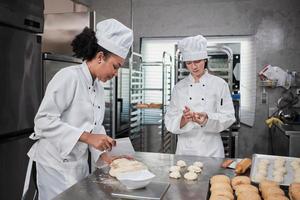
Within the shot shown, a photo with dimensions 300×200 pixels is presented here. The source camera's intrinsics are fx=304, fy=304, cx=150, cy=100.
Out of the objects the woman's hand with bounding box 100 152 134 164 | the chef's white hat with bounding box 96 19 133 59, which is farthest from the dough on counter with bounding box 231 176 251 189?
the chef's white hat with bounding box 96 19 133 59

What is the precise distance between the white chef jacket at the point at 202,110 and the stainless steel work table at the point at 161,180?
40cm

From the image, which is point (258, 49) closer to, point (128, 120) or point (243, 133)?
point (243, 133)

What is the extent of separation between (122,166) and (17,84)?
1.18 meters

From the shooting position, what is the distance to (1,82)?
2102 mm

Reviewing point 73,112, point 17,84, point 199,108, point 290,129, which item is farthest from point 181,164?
point 290,129

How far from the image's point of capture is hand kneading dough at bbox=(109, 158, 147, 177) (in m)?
1.50

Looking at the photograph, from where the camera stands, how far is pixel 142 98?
14.8 feet

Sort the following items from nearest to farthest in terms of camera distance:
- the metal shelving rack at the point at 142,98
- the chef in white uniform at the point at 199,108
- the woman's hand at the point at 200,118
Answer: the woman's hand at the point at 200,118, the chef in white uniform at the point at 199,108, the metal shelving rack at the point at 142,98

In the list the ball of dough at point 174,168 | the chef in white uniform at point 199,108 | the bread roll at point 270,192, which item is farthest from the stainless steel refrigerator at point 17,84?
the bread roll at point 270,192

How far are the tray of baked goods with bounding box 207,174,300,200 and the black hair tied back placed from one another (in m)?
0.89

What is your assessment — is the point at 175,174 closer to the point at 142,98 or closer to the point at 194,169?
the point at 194,169

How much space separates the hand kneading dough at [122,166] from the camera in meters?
1.50

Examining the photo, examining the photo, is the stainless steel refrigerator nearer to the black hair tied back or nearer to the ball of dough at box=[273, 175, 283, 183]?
the black hair tied back

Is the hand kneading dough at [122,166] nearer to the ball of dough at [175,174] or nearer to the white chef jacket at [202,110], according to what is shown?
the ball of dough at [175,174]
